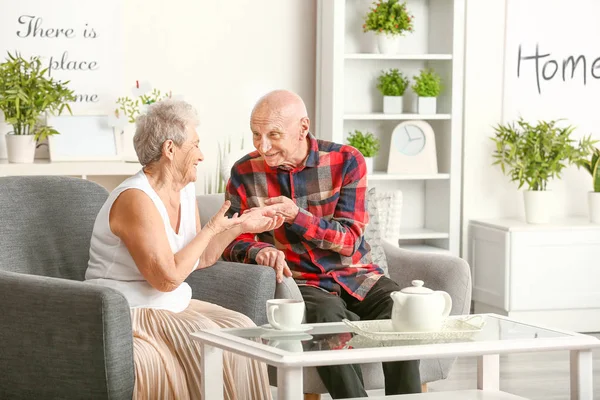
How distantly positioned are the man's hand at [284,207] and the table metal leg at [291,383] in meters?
1.06

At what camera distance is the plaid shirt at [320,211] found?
3.52m

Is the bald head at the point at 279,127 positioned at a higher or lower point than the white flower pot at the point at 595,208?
higher

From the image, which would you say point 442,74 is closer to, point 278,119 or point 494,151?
point 494,151

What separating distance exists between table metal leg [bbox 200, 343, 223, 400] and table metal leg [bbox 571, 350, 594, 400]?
37.7 inches

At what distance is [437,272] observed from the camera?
365cm

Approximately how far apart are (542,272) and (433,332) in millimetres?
2725

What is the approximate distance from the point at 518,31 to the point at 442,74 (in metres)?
0.48

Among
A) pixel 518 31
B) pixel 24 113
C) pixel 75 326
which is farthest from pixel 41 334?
pixel 518 31

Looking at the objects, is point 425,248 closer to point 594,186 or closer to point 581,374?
point 594,186

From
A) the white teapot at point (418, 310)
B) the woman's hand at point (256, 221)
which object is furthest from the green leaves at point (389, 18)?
the white teapot at point (418, 310)

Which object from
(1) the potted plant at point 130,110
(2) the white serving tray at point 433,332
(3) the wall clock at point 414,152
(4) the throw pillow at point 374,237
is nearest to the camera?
(2) the white serving tray at point 433,332

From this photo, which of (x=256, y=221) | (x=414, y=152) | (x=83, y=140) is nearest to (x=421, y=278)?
(x=256, y=221)

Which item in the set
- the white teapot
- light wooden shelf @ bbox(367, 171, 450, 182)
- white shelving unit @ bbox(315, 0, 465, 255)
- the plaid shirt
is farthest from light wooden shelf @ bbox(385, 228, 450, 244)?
the white teapot

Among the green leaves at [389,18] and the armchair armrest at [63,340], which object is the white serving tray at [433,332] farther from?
the green leaves at [389,18]
